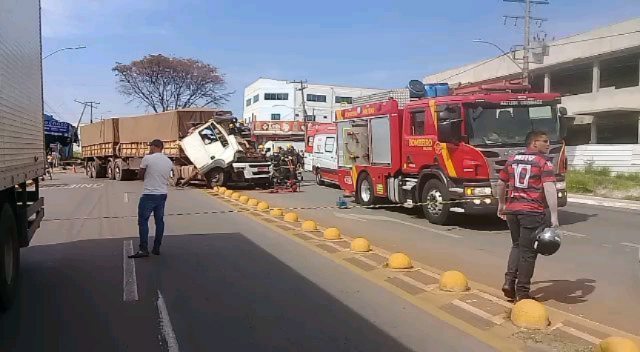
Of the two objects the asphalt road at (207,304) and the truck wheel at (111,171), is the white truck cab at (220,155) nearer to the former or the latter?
the truck wheel at (111,171)

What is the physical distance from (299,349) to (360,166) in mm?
10998

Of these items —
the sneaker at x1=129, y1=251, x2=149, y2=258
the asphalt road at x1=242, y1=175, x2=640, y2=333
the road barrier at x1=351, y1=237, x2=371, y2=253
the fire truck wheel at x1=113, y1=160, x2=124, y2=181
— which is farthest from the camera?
the fire truck wheel at x1=113, y1=160, x2=124, y2=181

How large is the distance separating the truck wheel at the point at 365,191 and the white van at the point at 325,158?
6.19 m

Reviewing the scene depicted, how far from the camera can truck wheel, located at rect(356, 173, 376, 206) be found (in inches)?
600

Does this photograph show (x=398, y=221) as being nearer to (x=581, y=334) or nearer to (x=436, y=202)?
(x=436, y=202)

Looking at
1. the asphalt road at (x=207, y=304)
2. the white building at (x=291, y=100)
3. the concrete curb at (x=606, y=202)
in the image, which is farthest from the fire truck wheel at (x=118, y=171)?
the white building at (x=291, y=100)

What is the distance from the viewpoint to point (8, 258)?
6062 millimetres

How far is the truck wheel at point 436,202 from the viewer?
11812 millimetres

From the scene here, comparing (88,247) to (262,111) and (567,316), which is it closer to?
(567,316)

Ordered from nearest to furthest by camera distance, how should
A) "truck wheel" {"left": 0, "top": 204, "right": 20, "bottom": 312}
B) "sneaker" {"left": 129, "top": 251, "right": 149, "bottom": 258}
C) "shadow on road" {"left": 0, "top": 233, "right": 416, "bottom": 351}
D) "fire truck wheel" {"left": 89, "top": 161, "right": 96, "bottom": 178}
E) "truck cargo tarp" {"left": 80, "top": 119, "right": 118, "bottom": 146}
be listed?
1. "shadow on road" {"left": 0, "top": 233, "right": 416, "bottom": 351}
2. "truck wheel" {"left": 0, "top": 204, "right": 20, "bottom": 312}
3. "sneaker" {"left": 129, "top": 251, "right": 149, "bottom": 258}
4. "truck cargo tarp" {"left": 80, "top": 119, "right": 118, "bottom": 146}
5. "fire truck wheel" {"left": 89, "top": 161, "right": 96, "bottom": 178}

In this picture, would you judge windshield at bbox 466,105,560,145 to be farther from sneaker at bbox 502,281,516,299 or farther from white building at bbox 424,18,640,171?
white building at bbox 424,18,640,171

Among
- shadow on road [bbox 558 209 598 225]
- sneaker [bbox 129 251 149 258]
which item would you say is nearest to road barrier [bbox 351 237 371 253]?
sneaker [bbox 129 251 149 258]

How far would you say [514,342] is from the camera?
4.89 meters

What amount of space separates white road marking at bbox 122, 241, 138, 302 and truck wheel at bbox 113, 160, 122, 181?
21.2m
